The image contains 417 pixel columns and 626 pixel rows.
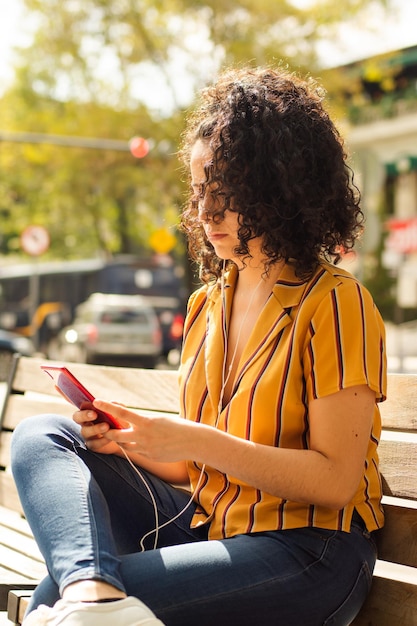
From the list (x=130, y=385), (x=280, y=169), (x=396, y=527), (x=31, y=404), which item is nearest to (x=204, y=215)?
(x=280, y=169)

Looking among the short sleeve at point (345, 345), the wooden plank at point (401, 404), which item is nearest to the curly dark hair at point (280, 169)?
the short sleeve at point (345, 345)

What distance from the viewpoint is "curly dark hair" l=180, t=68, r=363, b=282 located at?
2.23 metres

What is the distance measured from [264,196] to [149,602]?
97cm

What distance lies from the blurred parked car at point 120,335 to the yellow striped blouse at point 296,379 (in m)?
17.2

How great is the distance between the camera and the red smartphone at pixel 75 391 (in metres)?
2.15

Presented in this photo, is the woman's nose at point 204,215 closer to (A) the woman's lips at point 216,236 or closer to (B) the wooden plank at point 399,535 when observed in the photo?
(A) the woman's lips at point 216,236

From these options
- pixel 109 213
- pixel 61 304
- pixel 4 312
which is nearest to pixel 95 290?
pixel 61 304

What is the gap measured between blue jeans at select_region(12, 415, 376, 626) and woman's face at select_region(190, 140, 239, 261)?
0.64 metres

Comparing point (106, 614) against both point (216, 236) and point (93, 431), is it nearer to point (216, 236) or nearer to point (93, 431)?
point (93, 431)

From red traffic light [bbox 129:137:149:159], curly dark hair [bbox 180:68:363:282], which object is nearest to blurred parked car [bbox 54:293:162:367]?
red traffic light [bbox 129:137:149:159]

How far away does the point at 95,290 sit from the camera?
28.2m

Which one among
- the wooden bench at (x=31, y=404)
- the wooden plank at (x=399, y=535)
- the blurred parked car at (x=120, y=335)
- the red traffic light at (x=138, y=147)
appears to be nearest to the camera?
the wooden plank at (x=399, y=535)

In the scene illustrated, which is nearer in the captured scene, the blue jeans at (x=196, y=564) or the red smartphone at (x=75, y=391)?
the blue jeans at (x=196, y=564)

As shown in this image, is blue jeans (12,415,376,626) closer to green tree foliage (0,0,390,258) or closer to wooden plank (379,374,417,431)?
wooden plank (379,374,417,431)
